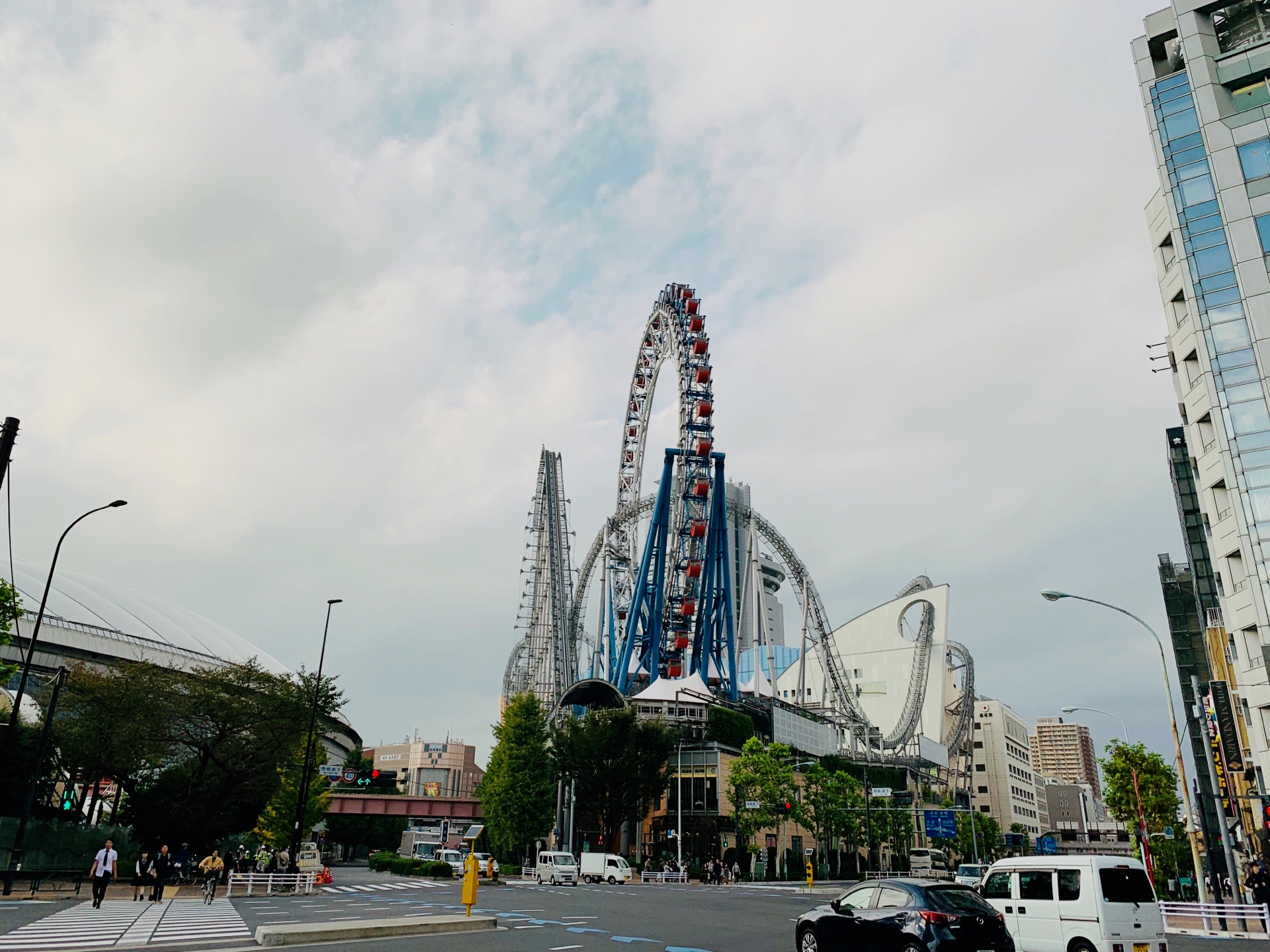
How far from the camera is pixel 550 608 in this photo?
90750 millimetres

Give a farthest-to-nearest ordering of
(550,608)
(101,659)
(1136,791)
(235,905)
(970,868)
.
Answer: (550,608), (101,659), (970,868), (1136,791), (235,905)

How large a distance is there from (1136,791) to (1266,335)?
76.3ft

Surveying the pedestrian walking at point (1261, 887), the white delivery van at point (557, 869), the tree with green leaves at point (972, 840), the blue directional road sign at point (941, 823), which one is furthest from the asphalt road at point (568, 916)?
the tree with green leaves at point (972, 840)

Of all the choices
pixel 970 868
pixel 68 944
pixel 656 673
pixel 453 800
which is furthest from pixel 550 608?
pixel 68 944

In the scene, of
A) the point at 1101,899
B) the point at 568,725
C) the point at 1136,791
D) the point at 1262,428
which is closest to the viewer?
the point at 1101,899

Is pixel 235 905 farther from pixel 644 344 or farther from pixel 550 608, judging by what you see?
pixel 644 344

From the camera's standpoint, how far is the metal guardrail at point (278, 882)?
118ft

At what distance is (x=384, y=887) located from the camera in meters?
40.9

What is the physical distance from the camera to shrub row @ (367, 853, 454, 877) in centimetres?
5038

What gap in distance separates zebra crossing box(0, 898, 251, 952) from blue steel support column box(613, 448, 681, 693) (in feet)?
177

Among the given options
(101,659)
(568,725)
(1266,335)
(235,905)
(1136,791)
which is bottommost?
(235,905)

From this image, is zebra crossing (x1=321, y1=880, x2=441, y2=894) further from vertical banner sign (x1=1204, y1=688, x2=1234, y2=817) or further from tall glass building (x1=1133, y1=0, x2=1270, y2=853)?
tall glass building (x1=1133, y1=0, x2=1270, y2=853)

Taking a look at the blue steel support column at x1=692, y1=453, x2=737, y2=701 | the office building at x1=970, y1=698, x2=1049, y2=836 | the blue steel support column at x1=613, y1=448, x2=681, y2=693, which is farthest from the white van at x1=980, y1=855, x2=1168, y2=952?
the office building at x1=970, y1=698, x2=1049, y2=836

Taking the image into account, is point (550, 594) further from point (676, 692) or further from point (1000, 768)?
point (1000, 768)
